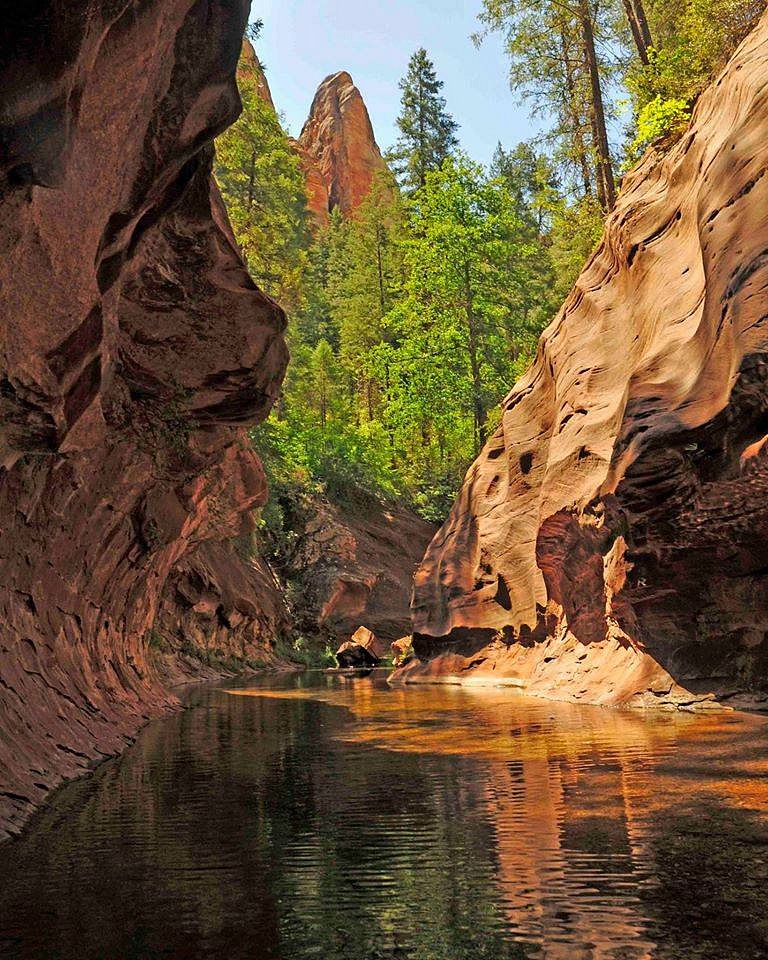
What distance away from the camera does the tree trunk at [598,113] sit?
1053 inches

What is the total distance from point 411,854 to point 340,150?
98841 mm

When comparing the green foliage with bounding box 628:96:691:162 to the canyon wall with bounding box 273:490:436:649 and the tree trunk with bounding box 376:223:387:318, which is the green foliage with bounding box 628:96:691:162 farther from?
the tree trunk with bounding box 376:223:387:318

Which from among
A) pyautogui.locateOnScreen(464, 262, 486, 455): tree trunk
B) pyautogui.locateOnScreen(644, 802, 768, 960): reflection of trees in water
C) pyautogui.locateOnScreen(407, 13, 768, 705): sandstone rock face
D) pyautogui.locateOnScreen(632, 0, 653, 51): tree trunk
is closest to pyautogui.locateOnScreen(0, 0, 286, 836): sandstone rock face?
pyautogui.locateOnScreen(644, 802, 768, 960): reflection of trees in water

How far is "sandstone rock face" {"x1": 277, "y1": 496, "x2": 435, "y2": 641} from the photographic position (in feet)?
141

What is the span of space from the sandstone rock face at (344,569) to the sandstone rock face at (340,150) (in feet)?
180

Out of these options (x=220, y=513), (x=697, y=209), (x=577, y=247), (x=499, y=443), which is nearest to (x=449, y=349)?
(x=577, y=247)

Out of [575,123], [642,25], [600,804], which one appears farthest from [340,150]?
[600,804]

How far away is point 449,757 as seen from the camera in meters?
9.23

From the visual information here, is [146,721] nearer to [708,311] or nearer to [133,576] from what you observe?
[133,576]

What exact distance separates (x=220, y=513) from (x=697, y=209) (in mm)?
11849

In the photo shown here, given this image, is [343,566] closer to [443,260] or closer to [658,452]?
[443,260]

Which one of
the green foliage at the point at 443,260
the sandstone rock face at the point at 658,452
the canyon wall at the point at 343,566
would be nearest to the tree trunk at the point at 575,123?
the green foliage at the point at 443,260

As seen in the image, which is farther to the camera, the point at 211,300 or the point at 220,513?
the point at 220,513

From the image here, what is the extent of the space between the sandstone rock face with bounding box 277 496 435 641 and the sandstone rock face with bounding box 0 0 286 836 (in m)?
24.2
